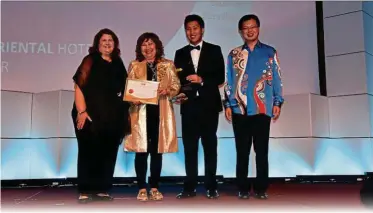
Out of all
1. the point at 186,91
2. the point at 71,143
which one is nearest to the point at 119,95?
the point at 186,91

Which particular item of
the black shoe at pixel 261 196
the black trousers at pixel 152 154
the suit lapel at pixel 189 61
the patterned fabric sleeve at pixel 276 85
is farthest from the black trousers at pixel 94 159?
the patterned fabric sleeve at pixel 276 85

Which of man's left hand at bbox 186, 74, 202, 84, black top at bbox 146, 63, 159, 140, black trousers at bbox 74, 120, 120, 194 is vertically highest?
man's left hand at bbox 186, 74, 202, 84

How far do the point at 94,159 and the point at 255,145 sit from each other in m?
1.05

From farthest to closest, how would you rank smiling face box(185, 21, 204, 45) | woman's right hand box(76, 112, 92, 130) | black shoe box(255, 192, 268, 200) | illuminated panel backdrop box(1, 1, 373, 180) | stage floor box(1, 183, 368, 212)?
illuminated panel backdrop box(1, 1, 373, 180) < smiling face box(185, 21, 204, 45) < black shoe box(255, 192, 268, 200) < woman's right hand box(76, 112, 92, 130) < stage floor box(1, 183, 368, 212)

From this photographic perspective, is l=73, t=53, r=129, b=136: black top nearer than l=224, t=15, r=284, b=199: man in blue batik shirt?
Yes

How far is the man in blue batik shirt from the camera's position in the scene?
2547 millimetres

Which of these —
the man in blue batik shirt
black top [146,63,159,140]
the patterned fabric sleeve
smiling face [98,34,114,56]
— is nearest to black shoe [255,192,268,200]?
the man in blue batik shirt

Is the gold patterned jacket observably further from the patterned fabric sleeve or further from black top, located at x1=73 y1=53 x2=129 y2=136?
the patterned fabric sleeve

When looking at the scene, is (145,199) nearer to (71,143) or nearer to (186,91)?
(186,91)

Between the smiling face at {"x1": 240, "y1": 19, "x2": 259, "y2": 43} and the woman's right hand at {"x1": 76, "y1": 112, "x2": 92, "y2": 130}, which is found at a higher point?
the smiling face at {"x1": 240, "y1": 19, "x2": 259, "y2": 43}

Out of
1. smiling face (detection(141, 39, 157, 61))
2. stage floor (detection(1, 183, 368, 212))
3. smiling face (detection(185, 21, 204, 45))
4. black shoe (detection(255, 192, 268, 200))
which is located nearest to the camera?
stage floor (detection(1, 183, 368, 212))

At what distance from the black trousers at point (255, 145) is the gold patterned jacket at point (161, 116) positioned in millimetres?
433

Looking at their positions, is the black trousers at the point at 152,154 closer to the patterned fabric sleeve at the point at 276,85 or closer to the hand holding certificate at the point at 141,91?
the hand holding certificate at the point at 141,91

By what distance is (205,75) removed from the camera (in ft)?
8.99
